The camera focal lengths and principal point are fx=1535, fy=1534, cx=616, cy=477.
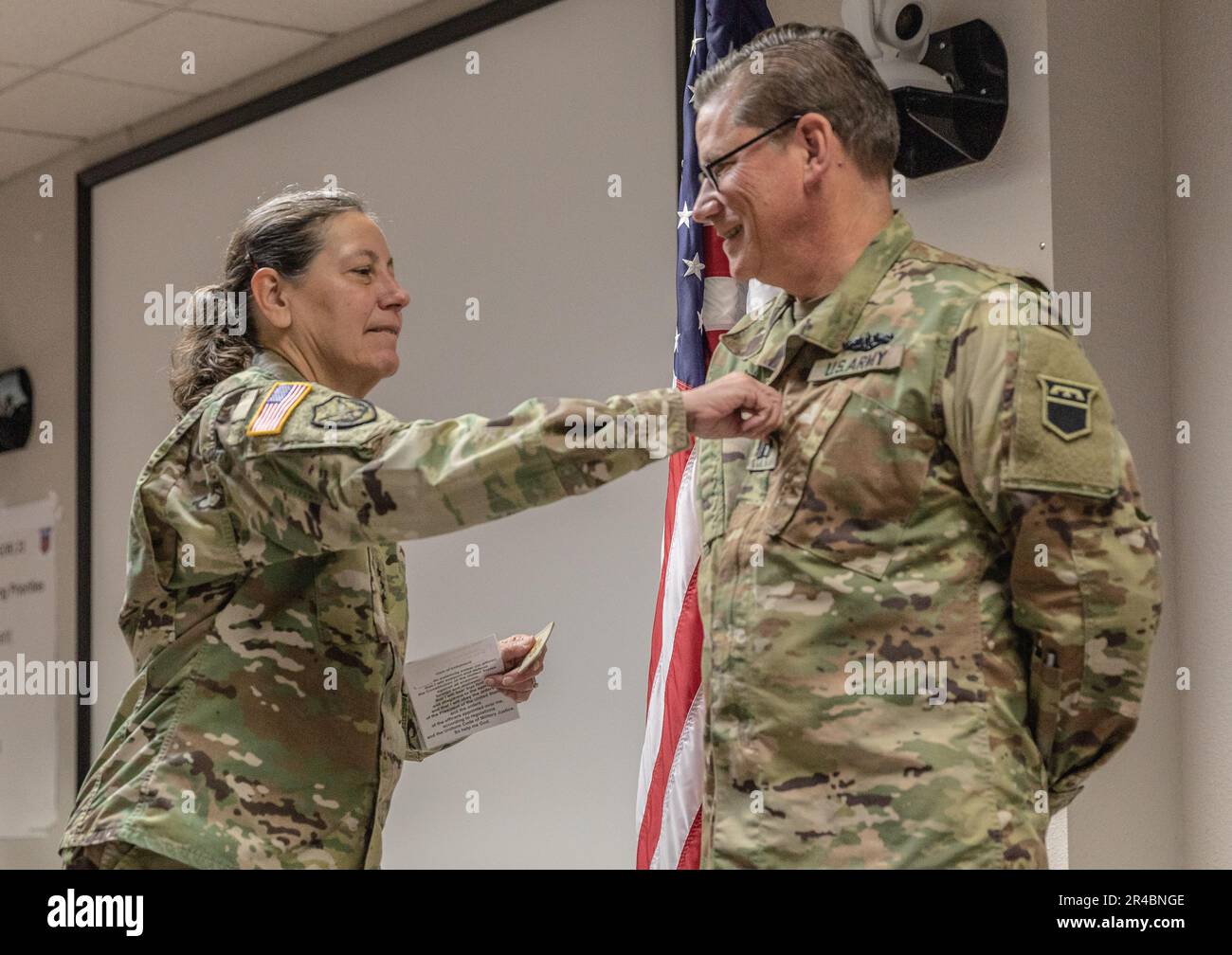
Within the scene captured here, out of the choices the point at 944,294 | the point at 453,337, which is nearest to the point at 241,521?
the point at 944,294

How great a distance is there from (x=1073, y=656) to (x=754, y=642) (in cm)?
35

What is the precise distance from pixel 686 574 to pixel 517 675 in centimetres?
49

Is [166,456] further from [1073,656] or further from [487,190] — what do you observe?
[487,190]

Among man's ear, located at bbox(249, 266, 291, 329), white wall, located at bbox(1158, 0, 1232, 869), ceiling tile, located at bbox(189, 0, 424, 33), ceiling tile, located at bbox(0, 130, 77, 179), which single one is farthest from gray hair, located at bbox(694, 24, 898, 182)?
ceiling tile, located at bbox(0, 130, 77, 179)

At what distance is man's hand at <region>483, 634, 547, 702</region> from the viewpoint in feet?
7.54

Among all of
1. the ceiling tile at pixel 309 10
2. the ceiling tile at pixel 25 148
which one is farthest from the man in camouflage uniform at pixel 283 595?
the ceiling tile at pixel 25 148

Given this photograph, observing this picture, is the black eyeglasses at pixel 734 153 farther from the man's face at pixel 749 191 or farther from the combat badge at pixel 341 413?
the combat badge at pixel 341 413

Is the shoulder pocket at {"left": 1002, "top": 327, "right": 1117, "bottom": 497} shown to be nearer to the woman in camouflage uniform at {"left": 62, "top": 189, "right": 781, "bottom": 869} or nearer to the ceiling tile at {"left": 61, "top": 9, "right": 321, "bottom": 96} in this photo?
the woman in camouflage uniform at {"left": 62, "top": 189, "right": 781, "bottom": 869}

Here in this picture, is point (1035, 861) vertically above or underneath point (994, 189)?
underneath

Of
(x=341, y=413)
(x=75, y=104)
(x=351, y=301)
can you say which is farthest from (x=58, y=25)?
(x=341, y=413)

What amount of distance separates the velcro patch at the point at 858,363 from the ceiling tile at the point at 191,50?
342 centimetres

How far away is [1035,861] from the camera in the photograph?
1.65 metres

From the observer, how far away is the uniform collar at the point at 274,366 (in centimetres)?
202

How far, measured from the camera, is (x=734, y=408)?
174cm
